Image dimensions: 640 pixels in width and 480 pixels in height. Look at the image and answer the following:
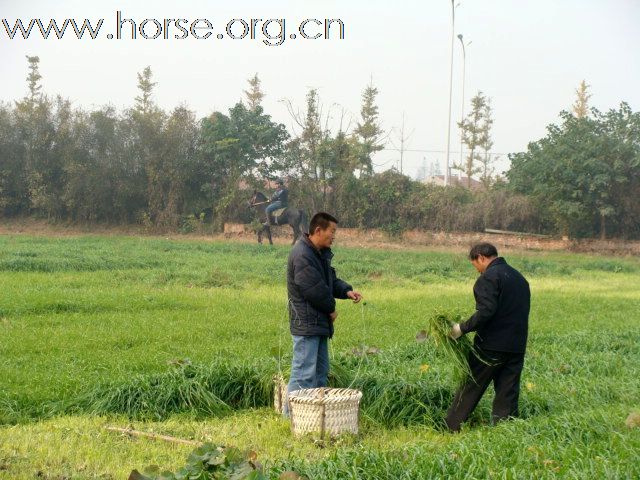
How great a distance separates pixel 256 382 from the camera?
8469 mm

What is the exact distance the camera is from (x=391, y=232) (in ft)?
128

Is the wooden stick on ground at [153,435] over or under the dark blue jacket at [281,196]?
under

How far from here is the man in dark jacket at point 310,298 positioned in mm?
7391

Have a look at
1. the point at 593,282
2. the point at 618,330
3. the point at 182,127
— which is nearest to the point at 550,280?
the point at 593,282

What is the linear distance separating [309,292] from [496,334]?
163cm

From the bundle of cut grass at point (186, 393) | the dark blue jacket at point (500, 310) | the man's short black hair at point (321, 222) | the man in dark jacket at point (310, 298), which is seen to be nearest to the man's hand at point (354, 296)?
the man in dark jacket at point (310, 298)

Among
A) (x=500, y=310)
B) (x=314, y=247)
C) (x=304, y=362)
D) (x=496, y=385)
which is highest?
(x=314, y=247)

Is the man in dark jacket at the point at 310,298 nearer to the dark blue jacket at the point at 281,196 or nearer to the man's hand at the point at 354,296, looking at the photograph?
the man's hand at the point at 354,296

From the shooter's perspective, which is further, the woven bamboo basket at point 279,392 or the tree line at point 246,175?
the tree line at point 246,175

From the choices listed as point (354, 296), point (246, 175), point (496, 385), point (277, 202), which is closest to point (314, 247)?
point (354, 296)

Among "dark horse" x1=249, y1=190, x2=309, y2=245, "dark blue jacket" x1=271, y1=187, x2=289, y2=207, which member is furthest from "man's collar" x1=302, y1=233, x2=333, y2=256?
"dark blue jacket" x1=271, y1=187, x2=289, y2=207

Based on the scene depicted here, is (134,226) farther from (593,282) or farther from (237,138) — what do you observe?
(593,282)

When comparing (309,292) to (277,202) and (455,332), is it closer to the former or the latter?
(455,332)

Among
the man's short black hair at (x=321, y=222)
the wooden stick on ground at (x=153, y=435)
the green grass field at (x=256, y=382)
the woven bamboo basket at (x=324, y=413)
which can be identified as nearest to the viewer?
the green grass field at (x=256, y=382)
